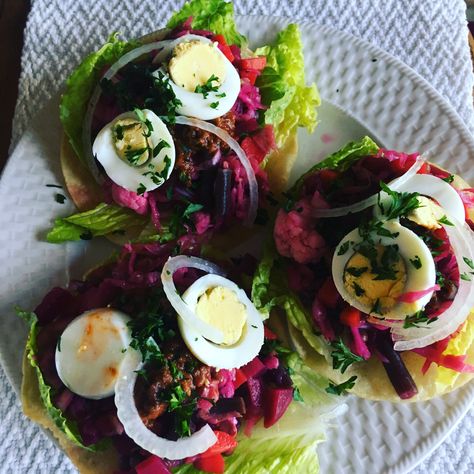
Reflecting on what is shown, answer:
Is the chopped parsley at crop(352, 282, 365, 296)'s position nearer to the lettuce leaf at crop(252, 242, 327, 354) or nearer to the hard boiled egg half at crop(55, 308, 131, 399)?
the lettuce leaf at crop(252, 242, 327, 354)

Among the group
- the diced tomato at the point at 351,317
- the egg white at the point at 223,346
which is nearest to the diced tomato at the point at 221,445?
the egg white at the point at 223,346

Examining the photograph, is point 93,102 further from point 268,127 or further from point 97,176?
point 268,127

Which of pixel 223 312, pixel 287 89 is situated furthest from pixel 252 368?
pixel 287 89

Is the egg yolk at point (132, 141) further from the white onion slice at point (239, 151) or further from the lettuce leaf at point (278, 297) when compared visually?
the lettuce leaf at point (278, 297)

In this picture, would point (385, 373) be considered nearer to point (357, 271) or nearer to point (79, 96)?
point (357, 271)

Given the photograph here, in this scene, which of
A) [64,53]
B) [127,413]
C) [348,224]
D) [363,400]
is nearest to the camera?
[127,413]

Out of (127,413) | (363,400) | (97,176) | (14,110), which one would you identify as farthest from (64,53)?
(363,400)

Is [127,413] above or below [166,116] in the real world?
below
